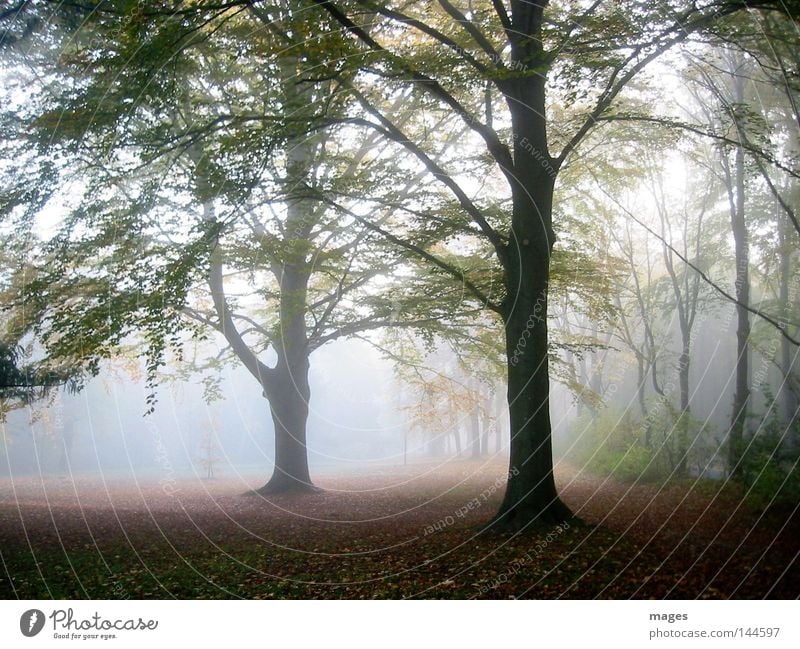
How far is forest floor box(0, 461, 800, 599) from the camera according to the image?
4797mm

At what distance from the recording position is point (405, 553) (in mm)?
5715

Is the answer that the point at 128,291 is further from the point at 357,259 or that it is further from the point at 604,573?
the point at 604,573

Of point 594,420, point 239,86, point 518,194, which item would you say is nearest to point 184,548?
point 518,194

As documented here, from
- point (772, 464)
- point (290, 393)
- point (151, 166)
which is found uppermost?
point (151, 166)

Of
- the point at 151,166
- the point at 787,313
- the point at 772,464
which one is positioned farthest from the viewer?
the point at 787,313

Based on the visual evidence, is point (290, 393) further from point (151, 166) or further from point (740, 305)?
point (740, 305)

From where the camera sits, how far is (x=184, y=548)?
622 centimetres

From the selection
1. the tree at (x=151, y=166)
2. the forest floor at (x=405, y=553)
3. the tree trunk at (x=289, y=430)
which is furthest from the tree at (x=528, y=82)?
the tree trunk at (x=289, y=430)

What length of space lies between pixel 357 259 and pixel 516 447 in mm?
5143
